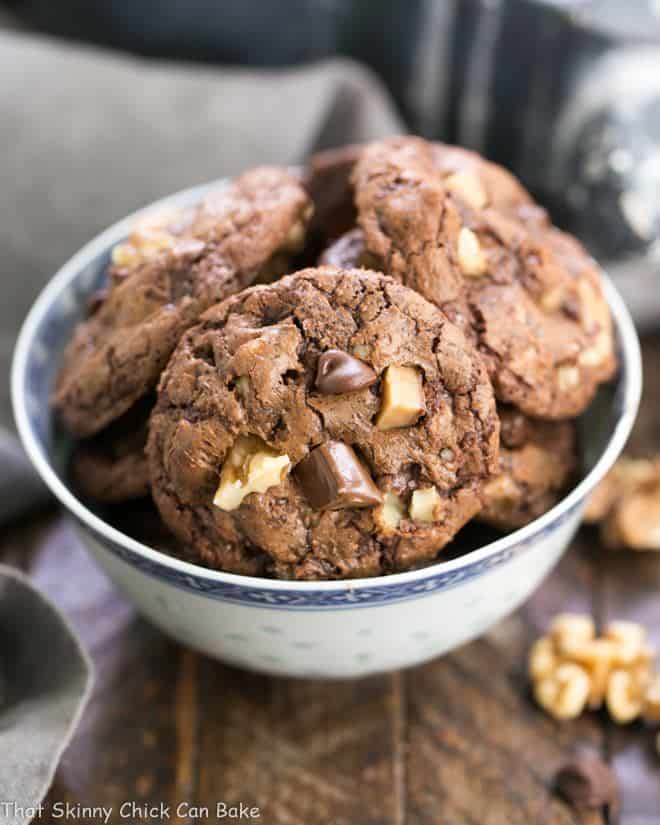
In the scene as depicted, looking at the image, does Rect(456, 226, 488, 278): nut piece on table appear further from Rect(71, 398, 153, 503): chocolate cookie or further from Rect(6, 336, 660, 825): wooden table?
Rect(6, 336, 660, 825): wooden table

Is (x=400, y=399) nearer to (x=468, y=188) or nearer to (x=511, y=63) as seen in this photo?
(x=468, y=188)

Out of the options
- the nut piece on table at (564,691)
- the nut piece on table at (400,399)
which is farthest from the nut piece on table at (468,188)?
the nut piece on table at (564,691)

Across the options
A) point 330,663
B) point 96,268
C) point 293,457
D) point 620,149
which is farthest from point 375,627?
point 620,149

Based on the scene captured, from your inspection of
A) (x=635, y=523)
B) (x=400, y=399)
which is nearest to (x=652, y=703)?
(x=635, y=523)

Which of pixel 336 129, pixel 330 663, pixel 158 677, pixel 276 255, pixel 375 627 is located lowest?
pixel 158 677

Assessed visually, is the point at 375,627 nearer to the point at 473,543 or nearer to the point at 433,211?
the point at 473,543
